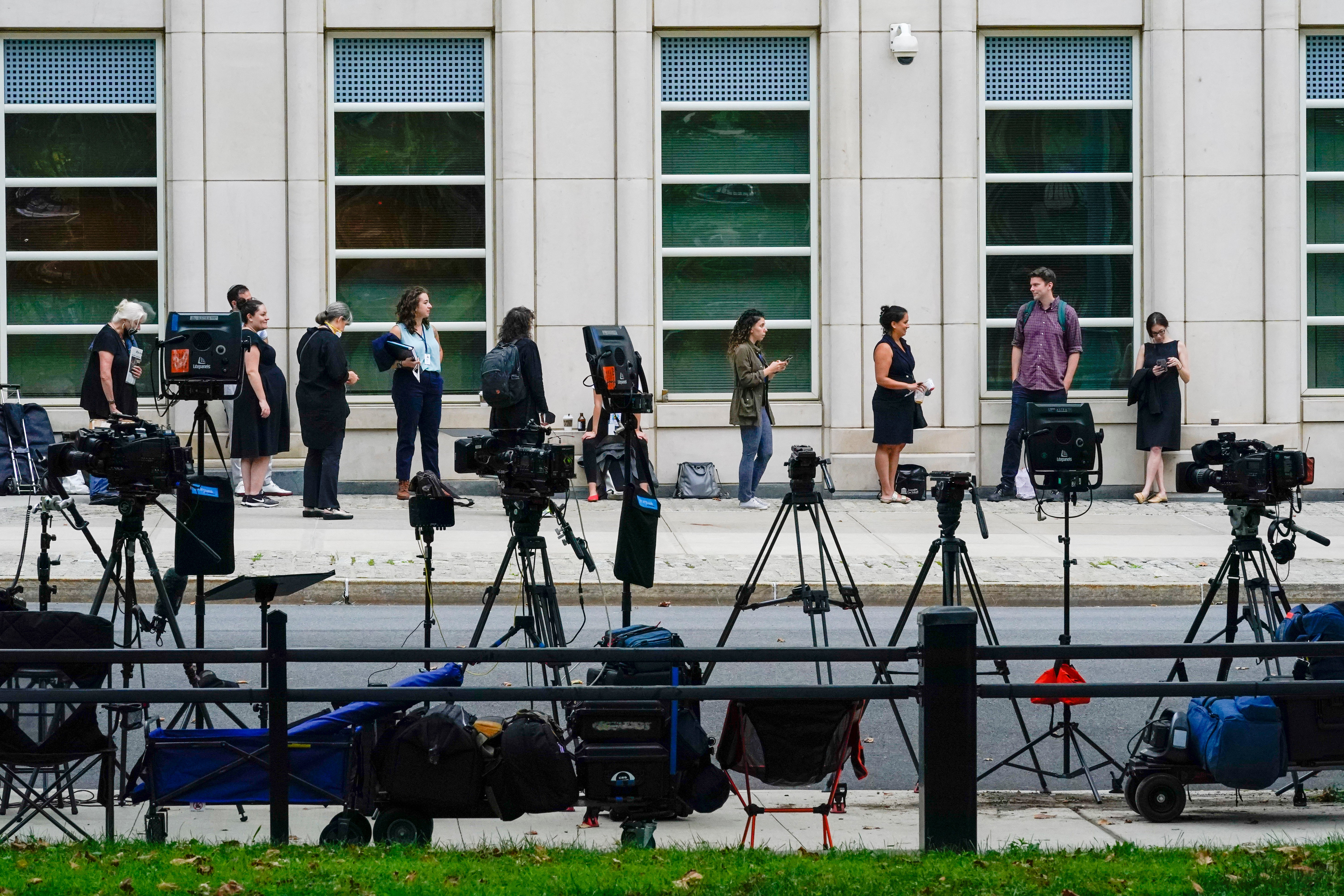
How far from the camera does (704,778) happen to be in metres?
6.94

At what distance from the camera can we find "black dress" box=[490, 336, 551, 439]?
Answer: 15719mm

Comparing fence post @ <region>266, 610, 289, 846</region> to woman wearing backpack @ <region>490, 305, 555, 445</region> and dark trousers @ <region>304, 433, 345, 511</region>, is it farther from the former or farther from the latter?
dark trousers @ <region>304, 433, 345, 511</region>

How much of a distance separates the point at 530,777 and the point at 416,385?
10.4 meters

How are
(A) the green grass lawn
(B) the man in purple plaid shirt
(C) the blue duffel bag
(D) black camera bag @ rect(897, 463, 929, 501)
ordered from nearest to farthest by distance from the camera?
(A) the green grass lawn < (C) the blue duffel bag < (D) black camera bag @ rect(897, 463, 929, 501) < (B) the man in purple plaid shirt

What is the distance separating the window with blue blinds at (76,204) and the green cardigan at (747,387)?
6.63 metres

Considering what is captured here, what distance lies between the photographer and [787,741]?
671cm

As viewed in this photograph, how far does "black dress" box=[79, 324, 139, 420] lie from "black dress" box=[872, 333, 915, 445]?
7425 mm

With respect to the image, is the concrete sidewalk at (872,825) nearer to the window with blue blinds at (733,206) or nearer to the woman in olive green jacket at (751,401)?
the woman in olive green jacket at (751,401)

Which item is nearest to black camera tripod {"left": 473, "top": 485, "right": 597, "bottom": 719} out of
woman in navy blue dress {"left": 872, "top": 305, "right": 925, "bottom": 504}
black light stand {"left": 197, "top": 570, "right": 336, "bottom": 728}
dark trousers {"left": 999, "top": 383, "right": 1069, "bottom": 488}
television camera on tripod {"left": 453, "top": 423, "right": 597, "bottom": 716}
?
television camera on tripod {"left": 453, "top": 423, "right": 597, "bottom": 716}

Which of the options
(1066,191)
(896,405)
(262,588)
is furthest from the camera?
(1066,191)

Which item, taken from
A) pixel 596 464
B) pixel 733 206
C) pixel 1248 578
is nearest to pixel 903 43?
pixel 733 206

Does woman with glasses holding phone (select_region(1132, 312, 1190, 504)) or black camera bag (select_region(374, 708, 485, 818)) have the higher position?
woman with glasses holding phone (select_region(1132, 312, 1190, 504))

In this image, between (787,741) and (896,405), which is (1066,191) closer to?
(896,405)

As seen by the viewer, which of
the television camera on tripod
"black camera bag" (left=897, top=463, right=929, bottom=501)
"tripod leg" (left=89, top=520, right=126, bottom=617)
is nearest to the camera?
"tripod leg" (left=89, top=520, right=126, bottom=617)
